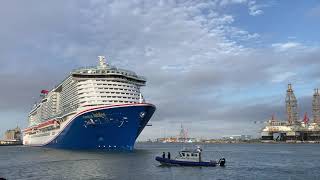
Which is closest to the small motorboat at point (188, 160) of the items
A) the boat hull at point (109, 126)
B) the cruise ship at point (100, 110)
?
the boat hull at point (109, 126)

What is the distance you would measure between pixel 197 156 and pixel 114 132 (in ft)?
84.9

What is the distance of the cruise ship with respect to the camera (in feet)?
302

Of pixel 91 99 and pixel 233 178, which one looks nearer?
pixel 233 178

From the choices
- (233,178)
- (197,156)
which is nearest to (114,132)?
(197,156)

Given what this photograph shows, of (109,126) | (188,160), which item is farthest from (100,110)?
(188,160)

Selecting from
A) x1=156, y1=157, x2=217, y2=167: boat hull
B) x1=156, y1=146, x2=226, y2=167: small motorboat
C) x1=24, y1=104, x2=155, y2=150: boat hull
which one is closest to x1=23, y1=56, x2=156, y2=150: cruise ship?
x1=24, y1=104, x2=155, y2=150: boat hull

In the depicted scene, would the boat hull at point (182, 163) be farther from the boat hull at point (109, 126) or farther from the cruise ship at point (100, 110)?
the cruise ship at point (100, 110)

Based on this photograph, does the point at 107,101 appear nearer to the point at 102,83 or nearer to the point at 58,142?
the point at 102,83

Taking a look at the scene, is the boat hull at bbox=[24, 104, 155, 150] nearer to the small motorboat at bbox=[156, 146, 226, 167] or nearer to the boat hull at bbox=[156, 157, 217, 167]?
the small motorboat at bbox=[156, 146, 226, 167]

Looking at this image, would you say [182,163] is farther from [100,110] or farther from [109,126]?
[100,110]

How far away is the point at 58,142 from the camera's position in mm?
113438

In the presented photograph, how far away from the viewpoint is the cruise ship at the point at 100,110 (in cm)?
9206

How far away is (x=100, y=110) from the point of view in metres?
92.1

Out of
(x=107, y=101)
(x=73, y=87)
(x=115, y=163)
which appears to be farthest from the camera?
(x=73, y=87)
